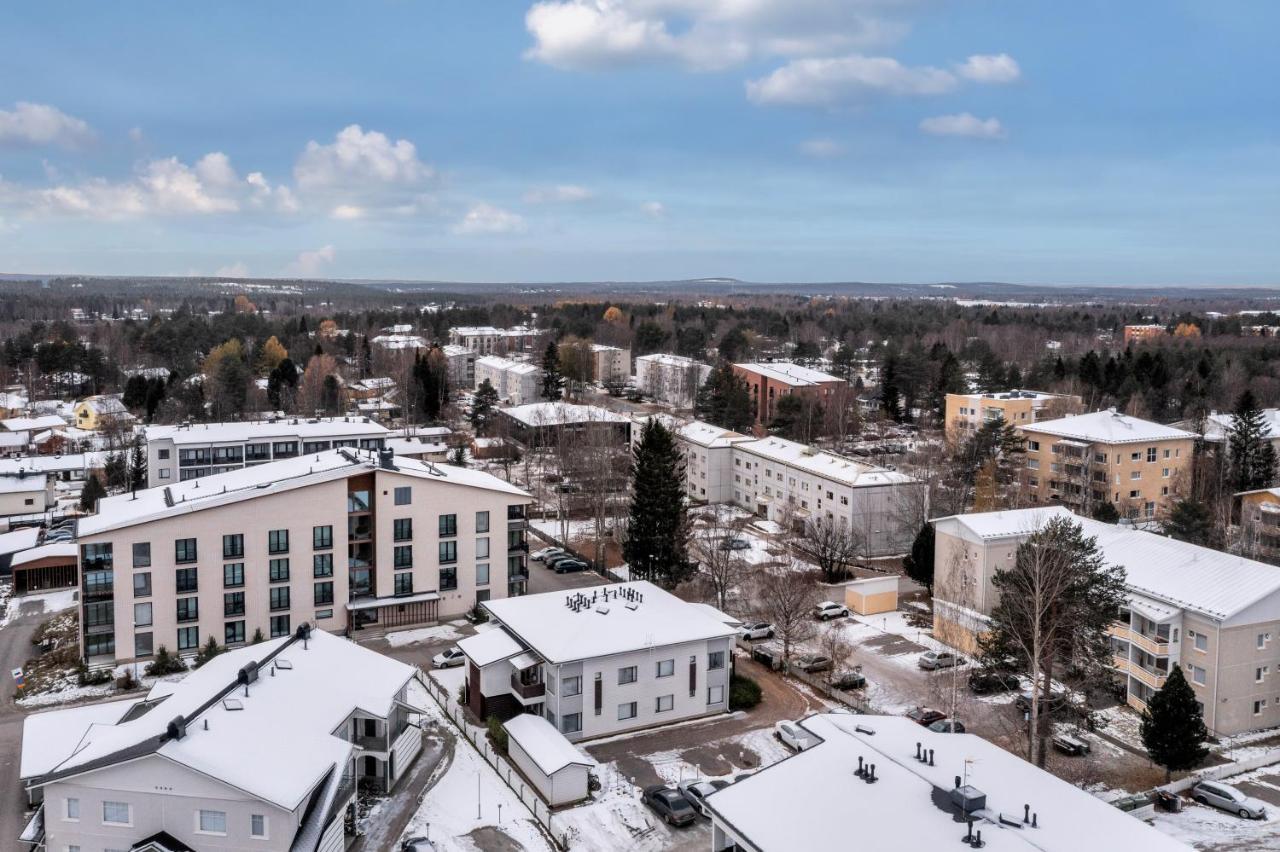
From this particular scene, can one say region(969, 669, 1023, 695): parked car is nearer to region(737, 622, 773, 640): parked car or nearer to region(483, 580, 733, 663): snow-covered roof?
region(737, 622, 773, 640): parked car

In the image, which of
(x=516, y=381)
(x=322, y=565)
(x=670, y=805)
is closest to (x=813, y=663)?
(x=670, y=805)

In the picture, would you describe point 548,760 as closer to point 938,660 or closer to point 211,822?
point 211,822

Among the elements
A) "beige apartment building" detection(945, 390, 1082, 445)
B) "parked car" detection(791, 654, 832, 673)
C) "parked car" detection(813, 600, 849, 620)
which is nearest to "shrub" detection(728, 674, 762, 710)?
"parked car" detection(791, 654, 832, 673)

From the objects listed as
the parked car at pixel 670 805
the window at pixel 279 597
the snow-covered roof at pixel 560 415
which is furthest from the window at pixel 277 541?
the snow-covered roof at pixel 560 415

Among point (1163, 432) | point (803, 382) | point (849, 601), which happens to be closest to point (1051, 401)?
point (1163, 432)

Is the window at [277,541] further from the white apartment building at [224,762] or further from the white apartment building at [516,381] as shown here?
the white apartment building at [516,381]

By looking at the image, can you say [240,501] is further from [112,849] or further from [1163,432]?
[1163,432]
